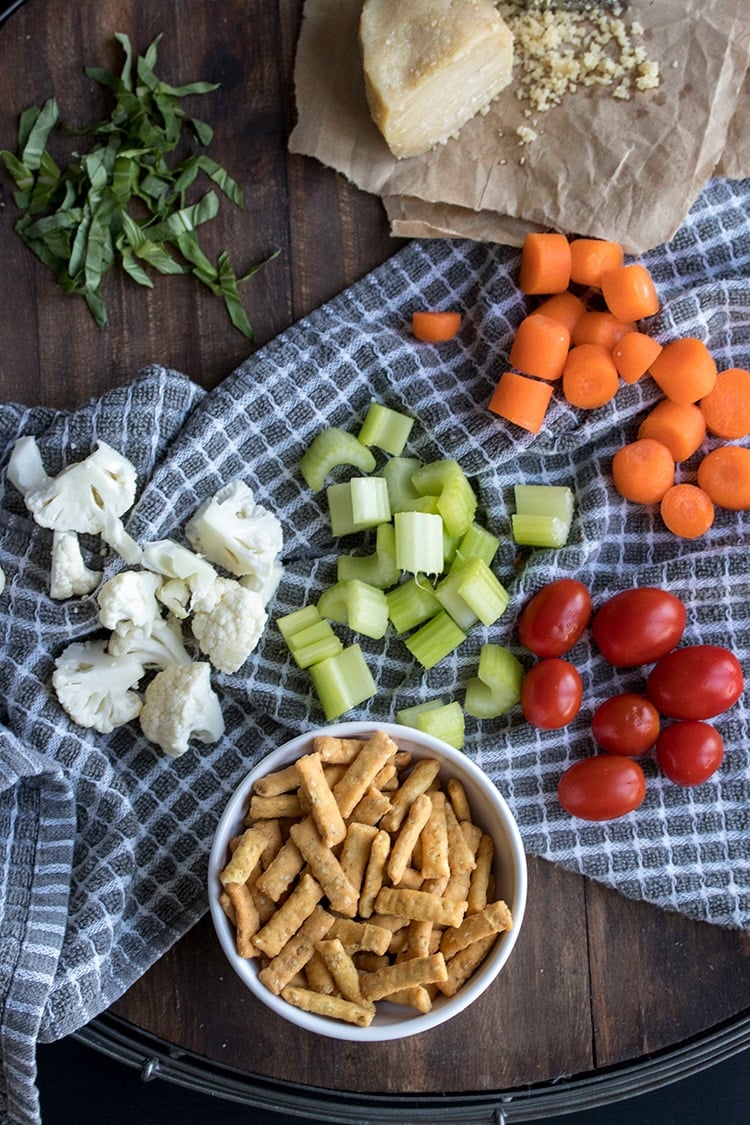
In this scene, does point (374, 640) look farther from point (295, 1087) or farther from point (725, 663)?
point (295, 1087)

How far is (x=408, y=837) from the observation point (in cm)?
185

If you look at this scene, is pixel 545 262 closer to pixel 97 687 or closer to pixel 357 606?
pixel 357 606

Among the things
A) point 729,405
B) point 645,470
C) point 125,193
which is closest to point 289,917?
point 645,470

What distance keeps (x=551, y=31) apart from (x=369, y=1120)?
6.64 ft

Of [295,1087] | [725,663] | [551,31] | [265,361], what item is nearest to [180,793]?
[295,1087]

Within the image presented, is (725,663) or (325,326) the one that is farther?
(325,326)

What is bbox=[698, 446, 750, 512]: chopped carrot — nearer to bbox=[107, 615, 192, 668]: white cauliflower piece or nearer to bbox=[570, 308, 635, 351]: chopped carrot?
bbox=[570, 308, 635, 351]: chopped carrot

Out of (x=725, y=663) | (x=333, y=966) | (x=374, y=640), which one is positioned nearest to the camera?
(x=333, y=966)

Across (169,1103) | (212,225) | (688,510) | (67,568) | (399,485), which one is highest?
(212,225)

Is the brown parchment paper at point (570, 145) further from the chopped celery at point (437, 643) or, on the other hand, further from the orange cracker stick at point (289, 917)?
the orange cracker stick at point (289, 917)

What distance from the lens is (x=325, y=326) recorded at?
86.0 inches

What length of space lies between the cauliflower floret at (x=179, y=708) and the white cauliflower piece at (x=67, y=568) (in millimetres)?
219

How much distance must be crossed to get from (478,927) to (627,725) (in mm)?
459

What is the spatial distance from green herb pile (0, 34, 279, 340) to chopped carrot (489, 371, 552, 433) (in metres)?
0.51
